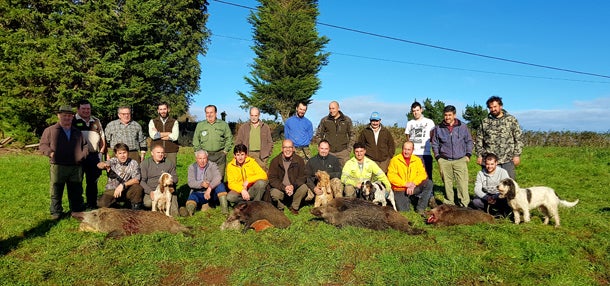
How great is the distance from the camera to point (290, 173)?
7895 mm

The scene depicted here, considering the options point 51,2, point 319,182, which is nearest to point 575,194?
point 319,182

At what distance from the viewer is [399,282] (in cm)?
418

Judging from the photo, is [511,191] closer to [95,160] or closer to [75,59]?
[95,160]

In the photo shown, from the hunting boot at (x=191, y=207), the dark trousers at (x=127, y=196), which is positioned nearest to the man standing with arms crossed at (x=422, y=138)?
the hunting boot at (x=191, y=207)

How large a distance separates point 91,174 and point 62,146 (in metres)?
0.85

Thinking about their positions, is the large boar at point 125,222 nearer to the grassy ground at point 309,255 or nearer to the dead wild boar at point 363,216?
the grassy ground at point 309,255

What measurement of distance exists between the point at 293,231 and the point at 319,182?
5.97 ft

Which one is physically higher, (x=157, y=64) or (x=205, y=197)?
(x=157, y=64)

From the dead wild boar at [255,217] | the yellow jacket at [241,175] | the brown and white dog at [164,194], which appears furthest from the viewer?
the yellow jacket at [241,175]

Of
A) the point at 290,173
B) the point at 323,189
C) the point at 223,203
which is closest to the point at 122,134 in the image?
the point at 223,203

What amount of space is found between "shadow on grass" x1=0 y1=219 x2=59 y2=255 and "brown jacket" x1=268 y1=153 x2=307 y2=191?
366 centimetres

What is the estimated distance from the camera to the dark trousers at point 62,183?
683 cm

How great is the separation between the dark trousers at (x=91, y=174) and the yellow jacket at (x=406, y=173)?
549 centimetres

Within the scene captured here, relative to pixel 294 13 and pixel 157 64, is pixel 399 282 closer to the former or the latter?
pixel 157 64
